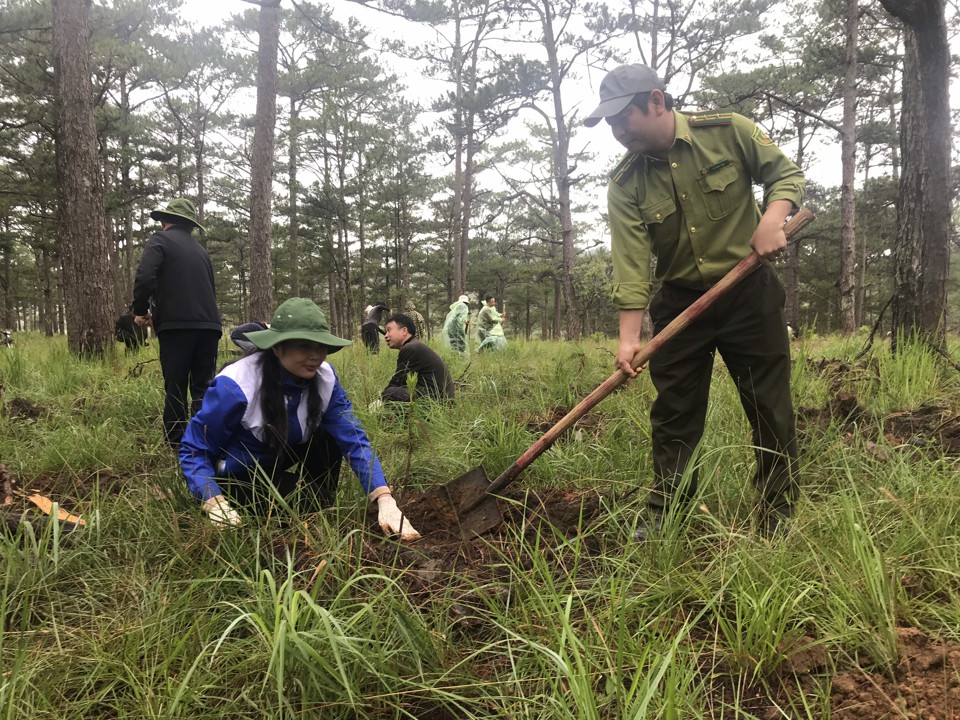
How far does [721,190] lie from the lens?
2.14 metres

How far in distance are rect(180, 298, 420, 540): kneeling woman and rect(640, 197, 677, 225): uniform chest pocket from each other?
1.36 m

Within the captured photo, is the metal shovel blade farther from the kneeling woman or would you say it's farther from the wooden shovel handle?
the kneeling woman

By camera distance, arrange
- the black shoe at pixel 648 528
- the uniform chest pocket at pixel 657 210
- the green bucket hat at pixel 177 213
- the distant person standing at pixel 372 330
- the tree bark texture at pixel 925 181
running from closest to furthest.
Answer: the black shoe at pixel 648 528, the uniform chest pocket at pixel 657 210, the green bucket hat at pixel 177 213, the tree bark texture at pixel 925 181, the distant person standing at pixel 372 330

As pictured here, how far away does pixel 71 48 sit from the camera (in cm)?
619

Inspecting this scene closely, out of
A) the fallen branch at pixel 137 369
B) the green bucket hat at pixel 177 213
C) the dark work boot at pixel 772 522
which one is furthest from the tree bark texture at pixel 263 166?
the dark work boot at pixel 772 522

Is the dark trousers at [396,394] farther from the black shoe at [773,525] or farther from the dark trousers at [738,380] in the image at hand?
the black shoe at [773,525]

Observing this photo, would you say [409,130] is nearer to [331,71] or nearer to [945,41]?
[331,71]

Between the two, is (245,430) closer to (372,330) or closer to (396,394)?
(396,394)

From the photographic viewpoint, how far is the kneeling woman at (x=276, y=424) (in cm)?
210

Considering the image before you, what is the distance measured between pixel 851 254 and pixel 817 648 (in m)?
11.6

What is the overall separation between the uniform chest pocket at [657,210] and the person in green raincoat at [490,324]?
21.4ft

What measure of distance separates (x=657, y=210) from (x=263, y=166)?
6873 millimetres

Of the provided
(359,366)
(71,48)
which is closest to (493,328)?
(359,366)

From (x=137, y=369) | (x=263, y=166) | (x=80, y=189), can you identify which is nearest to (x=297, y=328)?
(x=137, y=369)
